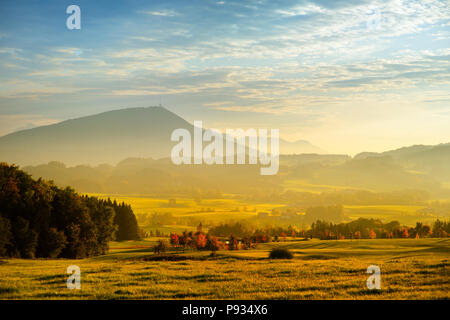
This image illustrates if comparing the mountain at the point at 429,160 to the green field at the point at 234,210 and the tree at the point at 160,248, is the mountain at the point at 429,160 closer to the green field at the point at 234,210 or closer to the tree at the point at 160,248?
the green field at the point at 234,210

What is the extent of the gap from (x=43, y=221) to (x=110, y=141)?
94.8 m

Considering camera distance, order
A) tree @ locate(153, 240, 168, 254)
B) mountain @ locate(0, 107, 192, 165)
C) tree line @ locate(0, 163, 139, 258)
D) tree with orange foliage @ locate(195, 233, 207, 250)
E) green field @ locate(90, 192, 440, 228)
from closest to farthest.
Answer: tree line @ locate(0, 163, 139, 258)
tree @ locate(153, 240, 168, 254)
tree with orange foliage @ locate(195, 233, 207, 250)
green field @ locate(90, 192, 440, 228)
mountain @ locate(0, 107, 192, 165)

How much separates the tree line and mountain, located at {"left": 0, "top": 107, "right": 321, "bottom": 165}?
65.3 meters

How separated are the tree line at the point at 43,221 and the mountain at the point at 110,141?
214 ft

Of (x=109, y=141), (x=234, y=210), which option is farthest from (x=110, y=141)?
(x=234, y=210)

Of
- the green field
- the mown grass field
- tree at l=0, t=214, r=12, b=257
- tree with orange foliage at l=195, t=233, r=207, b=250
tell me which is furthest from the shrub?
the green field

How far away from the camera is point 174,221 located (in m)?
113

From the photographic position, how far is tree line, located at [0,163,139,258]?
170 feet

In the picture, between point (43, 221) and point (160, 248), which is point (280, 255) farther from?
point (43, 221)

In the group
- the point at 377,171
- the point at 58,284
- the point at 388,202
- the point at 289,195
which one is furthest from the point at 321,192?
the point at 58,284

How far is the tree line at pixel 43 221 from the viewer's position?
51688 millimetres

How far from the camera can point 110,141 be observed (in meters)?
148

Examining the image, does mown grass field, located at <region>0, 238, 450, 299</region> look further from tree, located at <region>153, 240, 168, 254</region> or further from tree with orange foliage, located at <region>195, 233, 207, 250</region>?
tree with orange foliage, located at <region>195, 233, 207, 250</region>
